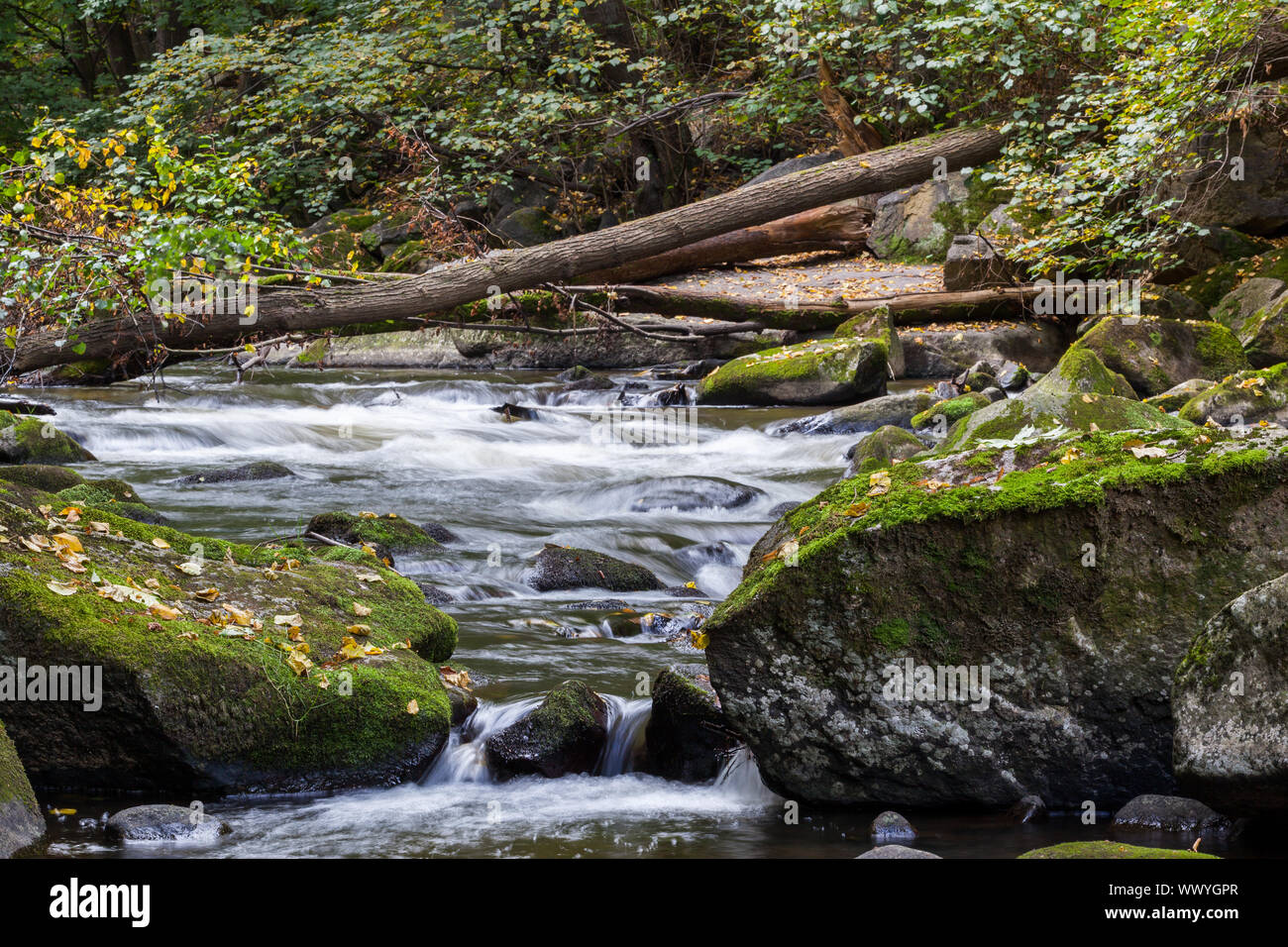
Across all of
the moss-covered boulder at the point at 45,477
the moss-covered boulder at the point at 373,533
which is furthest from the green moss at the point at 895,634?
the moss-covered boulder at the point at 45,477

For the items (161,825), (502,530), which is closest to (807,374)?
(502,530)

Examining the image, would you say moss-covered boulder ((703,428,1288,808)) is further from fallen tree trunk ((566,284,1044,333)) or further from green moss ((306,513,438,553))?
fallen tree trunk ((566,284,1044,333))

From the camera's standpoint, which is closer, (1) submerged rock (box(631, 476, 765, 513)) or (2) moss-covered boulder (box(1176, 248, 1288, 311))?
(1) submerged rock (box(631, 476, 765, 513))

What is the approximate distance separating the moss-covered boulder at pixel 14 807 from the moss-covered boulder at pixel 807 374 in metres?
10.7

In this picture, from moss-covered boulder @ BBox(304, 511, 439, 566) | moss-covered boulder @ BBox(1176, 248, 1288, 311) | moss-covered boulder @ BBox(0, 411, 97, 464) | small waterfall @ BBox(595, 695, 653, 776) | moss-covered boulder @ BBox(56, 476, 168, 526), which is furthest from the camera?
moss-covered boulder @ BBox(1176, 248, 1288, 311)

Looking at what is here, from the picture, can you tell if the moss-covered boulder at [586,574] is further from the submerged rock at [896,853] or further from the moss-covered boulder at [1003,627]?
the submerged rock at [896,853]

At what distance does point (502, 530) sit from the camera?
9523 millimetres

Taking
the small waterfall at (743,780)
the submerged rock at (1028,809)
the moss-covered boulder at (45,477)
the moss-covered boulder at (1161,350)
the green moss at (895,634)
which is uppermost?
the moss-covered boulder at (1161,350)

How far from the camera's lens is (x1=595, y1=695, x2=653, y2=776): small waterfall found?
17.1ft

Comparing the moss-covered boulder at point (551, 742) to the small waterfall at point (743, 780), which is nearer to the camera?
the small waterfall at point (743, 780)

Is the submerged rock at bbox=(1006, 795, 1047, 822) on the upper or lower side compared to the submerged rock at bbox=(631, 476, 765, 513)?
lower

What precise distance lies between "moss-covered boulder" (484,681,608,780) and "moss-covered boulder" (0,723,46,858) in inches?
72.7

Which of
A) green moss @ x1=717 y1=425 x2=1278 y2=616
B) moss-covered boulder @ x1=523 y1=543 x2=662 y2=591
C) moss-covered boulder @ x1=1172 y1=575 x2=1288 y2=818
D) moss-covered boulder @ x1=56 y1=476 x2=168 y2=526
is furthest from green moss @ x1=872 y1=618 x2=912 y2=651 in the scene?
moss-covered boulder @ x1=56 y1=476 x2=168 y2=526

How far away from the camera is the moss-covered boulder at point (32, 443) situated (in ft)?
34.3
